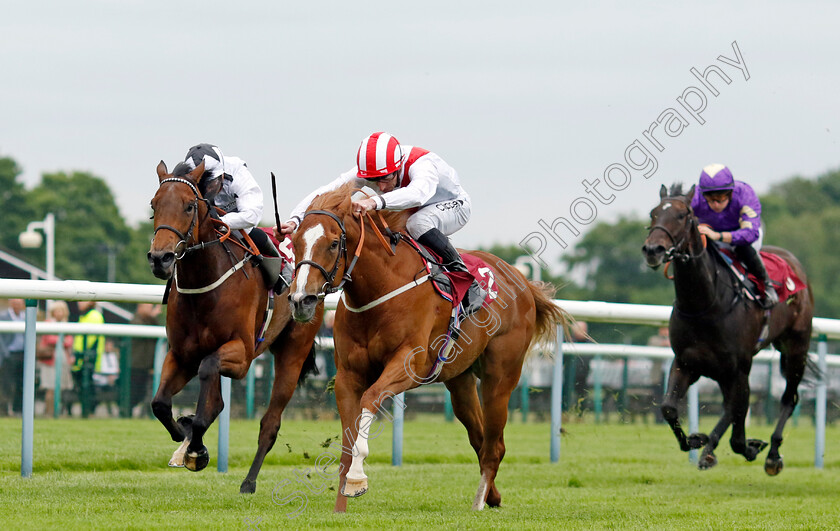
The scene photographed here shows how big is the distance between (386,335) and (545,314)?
6.36ft

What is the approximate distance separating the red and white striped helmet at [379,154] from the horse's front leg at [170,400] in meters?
1.63

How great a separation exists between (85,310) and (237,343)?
604 centimetres

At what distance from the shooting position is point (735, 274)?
334 inches

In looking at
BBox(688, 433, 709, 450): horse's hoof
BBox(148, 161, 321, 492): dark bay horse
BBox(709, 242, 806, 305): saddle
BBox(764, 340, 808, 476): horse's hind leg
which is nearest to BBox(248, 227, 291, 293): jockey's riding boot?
BBox(148, 161, 321, 492): dark bay horse

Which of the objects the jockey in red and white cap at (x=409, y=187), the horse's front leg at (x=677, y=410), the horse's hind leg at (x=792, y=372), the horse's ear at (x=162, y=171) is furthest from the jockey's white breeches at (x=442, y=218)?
the horse's hind leg at (x=792, y=372)

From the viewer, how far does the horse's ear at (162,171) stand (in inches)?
255

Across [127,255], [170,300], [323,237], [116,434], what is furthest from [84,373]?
[127,255]

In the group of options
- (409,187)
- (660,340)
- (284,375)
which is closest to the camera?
(409,187)

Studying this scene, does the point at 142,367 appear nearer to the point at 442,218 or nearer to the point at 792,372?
the point at 442,218

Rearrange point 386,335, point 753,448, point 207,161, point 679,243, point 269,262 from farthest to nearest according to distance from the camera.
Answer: point 753,448
point 679,243
point 269,262
point 207,161
point 386,335

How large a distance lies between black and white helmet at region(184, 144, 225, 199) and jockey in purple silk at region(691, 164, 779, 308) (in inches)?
141

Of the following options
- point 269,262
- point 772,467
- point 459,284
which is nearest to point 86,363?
point 269,262

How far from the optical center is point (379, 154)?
20.1 ft

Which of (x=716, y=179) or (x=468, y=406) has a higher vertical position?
(x=716, y=179)
